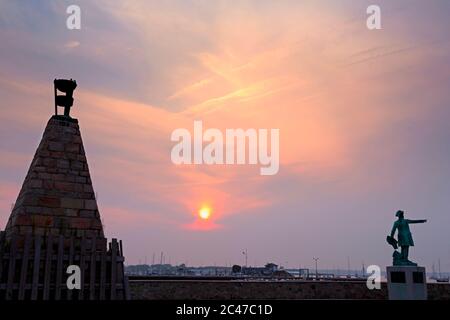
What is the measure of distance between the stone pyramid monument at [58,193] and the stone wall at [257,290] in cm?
921

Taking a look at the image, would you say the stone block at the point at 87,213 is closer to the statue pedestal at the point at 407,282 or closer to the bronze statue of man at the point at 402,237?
the statue pedestal at the point at 407,282

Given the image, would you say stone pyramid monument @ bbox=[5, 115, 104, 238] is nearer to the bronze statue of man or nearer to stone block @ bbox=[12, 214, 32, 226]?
stone block @ bbox=[12, 214, 32, 226]

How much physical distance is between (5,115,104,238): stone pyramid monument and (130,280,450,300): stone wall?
9.21m

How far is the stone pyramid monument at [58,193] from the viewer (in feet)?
21.9

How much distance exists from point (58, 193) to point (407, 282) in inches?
501

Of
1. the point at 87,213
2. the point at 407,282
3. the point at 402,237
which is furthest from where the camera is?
the point at 402,237

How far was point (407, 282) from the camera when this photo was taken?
14195 millimetres

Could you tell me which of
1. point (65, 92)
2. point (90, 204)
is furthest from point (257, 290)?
point (65, 92)

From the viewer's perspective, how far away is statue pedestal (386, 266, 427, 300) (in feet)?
46.0

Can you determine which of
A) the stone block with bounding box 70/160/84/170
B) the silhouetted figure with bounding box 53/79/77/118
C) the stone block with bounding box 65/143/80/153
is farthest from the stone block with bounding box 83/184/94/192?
the silhouetted figure with bounding box 53/79/77/118

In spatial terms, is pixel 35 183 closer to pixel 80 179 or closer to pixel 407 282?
pixel 80 179
